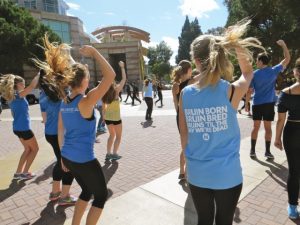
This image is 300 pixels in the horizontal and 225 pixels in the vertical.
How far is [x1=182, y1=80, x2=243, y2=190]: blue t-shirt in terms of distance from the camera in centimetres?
195

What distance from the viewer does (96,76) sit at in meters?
48.6

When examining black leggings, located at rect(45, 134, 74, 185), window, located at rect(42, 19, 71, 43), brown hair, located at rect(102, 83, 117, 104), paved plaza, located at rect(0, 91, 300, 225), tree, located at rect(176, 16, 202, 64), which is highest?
tree, located at rect(176, 16, 202, 64)

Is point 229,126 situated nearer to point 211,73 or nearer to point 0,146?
point 211,73

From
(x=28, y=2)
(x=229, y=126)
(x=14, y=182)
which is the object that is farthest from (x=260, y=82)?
(x=28, y=2)

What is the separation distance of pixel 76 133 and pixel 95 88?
0.52m

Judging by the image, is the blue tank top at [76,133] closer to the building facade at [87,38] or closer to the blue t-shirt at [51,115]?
the blue t-shirt at [51,115]

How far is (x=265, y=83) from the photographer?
17.1 ft

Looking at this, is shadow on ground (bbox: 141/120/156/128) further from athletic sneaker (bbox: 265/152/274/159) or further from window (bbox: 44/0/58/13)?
window (bbox: 44/0/58/13)

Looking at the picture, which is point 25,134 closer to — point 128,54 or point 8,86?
point 8,86

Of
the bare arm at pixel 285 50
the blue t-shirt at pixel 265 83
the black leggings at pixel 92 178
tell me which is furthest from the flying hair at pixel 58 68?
the blue t-shirt at pixel 265 83

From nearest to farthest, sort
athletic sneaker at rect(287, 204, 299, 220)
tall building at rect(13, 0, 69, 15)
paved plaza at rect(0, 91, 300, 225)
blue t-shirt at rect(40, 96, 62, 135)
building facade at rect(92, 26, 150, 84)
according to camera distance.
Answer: athletic sneaker at rect(287, 204, 299, 220) → paved plaza at rect(0, 91, 300, 225) → blue t-shirt at rect(40, 96, 62, 135) → tall building at rect(13, 0, 69, 15) → building facade at rect(92, 26, 150, 84)

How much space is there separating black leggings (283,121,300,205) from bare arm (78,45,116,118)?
2.13 meters

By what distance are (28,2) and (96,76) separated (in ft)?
53.9

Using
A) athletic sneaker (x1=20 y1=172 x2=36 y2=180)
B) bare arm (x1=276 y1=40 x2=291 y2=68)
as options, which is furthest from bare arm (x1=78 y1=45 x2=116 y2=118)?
athletic sneaker (x1=20 y1=172 x2=36 y2=180)
